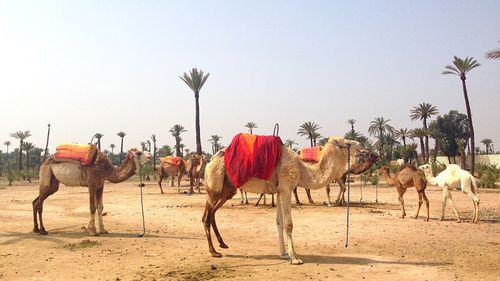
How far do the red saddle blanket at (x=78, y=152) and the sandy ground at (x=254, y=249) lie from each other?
6.98 ft

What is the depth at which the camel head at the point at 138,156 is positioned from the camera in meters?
12.2

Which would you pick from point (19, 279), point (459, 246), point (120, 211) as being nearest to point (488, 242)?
point (459, 246)

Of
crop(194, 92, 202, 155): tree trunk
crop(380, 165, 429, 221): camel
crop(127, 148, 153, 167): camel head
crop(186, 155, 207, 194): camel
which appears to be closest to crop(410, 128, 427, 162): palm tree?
crop(194, 92, 202, 155): tree trunk

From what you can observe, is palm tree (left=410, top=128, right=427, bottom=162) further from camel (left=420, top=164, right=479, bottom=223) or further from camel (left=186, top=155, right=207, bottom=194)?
camel (left=420, top=164, right=479, bottom=223)

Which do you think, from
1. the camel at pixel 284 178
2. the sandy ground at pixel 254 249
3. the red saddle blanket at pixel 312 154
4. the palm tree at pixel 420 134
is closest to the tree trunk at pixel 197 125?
the red saddle blanket at pixel 312 154

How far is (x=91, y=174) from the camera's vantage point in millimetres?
11758

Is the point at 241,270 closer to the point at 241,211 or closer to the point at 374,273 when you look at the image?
the point at 374,273

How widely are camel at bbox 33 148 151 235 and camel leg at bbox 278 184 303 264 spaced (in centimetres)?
544

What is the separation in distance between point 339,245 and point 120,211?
1054 centimetres

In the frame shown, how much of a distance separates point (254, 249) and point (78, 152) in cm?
613

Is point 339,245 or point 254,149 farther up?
point 254,149

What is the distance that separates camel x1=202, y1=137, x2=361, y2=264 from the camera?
339 inches

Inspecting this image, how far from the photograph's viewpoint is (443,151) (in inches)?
2854

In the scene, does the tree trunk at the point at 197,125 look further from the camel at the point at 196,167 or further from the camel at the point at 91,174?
the camel at the point at 91,174
